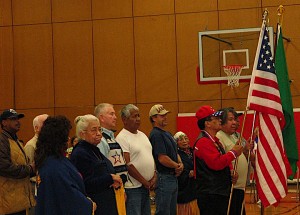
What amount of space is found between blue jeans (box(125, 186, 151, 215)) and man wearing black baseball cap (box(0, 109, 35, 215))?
38.1 inches

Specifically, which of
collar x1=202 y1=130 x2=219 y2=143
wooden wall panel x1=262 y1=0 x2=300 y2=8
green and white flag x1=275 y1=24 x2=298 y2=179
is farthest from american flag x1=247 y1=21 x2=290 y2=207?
wooden wall panel x1=262 y1=0 x2=300 y2=8

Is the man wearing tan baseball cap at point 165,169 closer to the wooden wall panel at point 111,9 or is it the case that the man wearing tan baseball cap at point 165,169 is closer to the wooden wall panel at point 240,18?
the wooden wall panel at point 240,18

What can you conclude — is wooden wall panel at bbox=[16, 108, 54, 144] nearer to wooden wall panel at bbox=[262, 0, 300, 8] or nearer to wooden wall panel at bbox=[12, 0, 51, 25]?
wooden wall panel at bbox=[12, 0, 51, 25]

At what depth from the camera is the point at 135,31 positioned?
12930mm

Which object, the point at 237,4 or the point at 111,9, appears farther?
the point at 111,9

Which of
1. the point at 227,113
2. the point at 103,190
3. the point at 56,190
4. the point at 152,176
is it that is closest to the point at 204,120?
the point at 227,113

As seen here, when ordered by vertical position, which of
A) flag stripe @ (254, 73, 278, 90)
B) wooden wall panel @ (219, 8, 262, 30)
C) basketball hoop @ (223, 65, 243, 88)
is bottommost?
flag stripe @ (254, 73, 278, 90)

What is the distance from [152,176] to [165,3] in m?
7.44

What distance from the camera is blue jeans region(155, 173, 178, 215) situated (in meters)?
6.40

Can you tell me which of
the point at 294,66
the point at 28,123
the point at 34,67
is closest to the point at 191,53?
the point at 294,66

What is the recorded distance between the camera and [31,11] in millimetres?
13391

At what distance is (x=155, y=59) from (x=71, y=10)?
2.35 m

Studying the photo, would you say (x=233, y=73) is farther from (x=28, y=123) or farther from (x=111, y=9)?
(x=28, y=123)

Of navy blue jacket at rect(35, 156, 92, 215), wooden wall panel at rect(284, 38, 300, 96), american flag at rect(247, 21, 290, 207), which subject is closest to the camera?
navy blue jacket at rect(35, 156, 92, 215)
